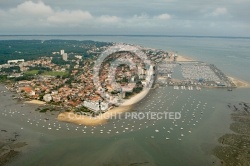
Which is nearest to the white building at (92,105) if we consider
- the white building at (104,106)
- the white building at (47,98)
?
the white building at (104,106)

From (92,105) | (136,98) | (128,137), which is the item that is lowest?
(128,137)

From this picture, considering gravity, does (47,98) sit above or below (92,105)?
below

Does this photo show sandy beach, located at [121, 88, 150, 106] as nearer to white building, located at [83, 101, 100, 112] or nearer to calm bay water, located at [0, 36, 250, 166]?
calm bay water, located at [0, 36, 250, 166]

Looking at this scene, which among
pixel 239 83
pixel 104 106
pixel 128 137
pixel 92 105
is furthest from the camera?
pixel 239 83

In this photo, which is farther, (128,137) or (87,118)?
(87,118)

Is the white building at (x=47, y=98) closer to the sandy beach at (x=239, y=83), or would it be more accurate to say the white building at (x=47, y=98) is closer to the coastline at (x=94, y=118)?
the coastline at (x=94, y=118)

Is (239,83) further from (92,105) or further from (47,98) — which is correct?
(47,98)

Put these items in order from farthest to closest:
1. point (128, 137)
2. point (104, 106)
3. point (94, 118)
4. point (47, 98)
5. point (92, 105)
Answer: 1. point (47, 98)
2. point (104, 106)
3. point (92, 105)
4. point (94, 118)
5. point (128, 137)

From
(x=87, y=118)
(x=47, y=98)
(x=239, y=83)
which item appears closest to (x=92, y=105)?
(x=87, y=118)

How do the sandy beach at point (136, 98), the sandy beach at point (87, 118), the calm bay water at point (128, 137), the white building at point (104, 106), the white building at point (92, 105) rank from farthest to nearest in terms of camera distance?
the sandy beach at point (136, 98)
the white building at point (104, 106)
the white building at point (92, 105)
the sandy beach at point (87, 118)
the calm bay water at point (128, 137)

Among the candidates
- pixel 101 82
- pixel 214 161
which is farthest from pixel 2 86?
pixel 214 161

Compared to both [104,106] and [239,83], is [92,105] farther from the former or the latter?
[239,83]

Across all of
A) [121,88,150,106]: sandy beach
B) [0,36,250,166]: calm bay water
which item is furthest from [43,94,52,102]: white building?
[121,88,150,106]: sandy beach
